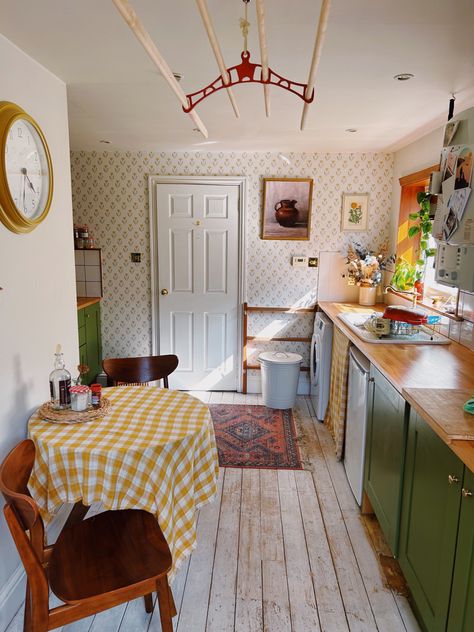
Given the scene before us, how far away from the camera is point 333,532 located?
2.43 m

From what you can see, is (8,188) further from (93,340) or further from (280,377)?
(280,377)

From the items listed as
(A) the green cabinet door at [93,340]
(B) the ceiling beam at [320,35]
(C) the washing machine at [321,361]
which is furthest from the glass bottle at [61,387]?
(C) the washing machine at [321,361]

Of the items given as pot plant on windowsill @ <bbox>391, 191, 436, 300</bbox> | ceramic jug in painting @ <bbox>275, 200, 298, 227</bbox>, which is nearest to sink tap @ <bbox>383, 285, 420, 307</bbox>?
pot plant on windowsill @ <bbox>391, 191, 436, 300</bbox>

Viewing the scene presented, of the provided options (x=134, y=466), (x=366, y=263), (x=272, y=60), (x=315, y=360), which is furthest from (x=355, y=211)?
(x=134, y=466)

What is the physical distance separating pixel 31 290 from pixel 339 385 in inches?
81.5

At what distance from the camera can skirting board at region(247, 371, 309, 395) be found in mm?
4520

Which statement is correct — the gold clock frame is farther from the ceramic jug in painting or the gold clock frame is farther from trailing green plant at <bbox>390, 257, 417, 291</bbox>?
trailing green plant at <bbox>390, 257, 417, 291</bbox>

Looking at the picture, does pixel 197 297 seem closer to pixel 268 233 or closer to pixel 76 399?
pixel 268 233

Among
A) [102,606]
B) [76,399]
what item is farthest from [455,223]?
[102,606]

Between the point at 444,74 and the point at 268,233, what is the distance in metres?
2.27

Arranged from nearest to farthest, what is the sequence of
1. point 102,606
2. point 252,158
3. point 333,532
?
point 102,606
point 333,532
point 252,158

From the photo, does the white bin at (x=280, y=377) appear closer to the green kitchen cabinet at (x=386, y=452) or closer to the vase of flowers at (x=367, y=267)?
the vase of flowers at (x=367, y=267)

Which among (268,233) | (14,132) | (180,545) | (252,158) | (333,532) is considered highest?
(252,158)

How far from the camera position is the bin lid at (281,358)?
13.0ft
